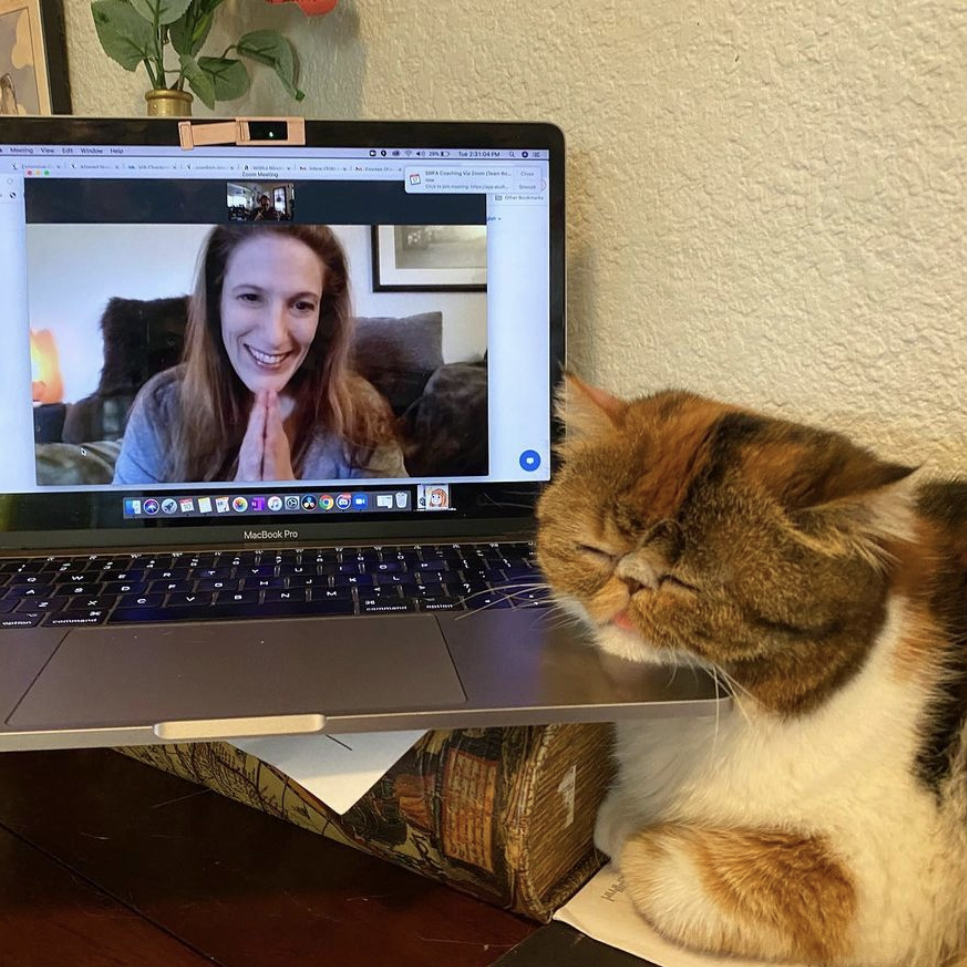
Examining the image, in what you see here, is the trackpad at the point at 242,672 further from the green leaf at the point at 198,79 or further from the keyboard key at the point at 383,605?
the green leaf at the point at 198,79

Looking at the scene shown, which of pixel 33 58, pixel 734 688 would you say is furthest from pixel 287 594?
pixel 33 58

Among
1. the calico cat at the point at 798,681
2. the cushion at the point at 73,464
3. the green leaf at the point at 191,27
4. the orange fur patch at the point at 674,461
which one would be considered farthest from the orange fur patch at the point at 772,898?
the green leaf at the point at 191,27

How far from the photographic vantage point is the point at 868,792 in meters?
0.53

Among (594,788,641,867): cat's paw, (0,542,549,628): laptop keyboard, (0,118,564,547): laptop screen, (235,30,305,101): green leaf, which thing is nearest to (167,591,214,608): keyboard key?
(0,542,549,628): laptop keyboard

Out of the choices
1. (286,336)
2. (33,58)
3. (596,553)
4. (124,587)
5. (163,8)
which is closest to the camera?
(596,553)

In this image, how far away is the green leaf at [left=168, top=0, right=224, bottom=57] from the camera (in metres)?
1.09

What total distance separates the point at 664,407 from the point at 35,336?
576 millimetres

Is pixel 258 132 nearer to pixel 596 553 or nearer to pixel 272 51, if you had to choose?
pixel 272 51

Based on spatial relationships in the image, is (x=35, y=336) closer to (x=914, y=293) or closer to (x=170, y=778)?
(x=170, y=778)

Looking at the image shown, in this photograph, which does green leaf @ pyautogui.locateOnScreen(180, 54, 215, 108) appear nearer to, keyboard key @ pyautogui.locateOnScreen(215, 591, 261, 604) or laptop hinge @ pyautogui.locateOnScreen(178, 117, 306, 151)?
laptop hinge @ pyautogui.locateOnScreen(178, 117, 306, 151)

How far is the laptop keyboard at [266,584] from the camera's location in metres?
0.65

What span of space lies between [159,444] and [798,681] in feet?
1.95

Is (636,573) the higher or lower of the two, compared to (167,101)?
lower

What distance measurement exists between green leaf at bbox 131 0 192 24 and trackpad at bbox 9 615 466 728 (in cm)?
82
